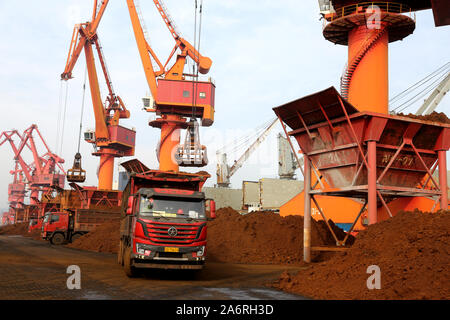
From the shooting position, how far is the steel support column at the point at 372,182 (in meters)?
16.6

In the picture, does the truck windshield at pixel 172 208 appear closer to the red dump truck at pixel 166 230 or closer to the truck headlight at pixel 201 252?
the red dump truck at pixel 166 230

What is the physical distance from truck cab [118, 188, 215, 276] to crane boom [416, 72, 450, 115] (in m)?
52.5

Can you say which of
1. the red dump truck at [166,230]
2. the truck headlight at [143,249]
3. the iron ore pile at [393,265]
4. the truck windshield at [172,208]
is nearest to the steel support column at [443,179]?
the iron ore pile at [393,265]

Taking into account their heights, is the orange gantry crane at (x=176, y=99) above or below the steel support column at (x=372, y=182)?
above

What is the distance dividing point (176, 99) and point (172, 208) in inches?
1316

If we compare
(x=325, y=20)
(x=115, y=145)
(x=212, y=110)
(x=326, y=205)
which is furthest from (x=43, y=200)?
(x=325, y=20)

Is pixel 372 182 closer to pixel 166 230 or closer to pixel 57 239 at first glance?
pixel 166 230

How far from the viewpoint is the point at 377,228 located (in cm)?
1385

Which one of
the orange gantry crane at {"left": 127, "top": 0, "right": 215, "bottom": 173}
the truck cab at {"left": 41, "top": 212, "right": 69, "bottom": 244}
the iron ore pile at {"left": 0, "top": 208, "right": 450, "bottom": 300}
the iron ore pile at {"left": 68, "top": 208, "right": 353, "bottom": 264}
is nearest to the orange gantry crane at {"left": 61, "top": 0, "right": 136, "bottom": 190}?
the orange gantry crane at {"left": 127, "top": 0, "right": 215, "bottom": 173}

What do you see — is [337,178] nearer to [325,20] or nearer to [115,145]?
[325,20]

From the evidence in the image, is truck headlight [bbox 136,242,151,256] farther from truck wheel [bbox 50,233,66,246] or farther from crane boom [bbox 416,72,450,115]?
crane boom [bbox 416,72,450,115]

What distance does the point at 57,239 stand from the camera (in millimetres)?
36656

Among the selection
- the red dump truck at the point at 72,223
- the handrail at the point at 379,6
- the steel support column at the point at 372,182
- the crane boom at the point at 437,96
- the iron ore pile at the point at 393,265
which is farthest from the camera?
the crane boom at the point at 437,96

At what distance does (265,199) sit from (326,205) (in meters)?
29.7
